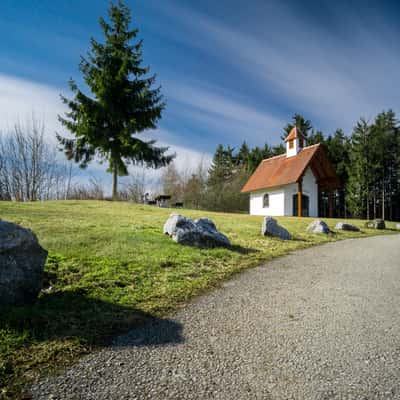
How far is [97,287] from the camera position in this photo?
126 inches

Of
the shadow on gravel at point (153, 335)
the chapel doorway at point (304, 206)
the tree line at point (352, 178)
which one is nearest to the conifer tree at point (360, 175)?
the tree line at point (352, 178)

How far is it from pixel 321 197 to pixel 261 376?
35.1m

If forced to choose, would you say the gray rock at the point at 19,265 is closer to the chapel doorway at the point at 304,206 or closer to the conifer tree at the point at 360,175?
the chapel doorway at the point at 304,206

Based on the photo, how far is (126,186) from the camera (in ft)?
94.1

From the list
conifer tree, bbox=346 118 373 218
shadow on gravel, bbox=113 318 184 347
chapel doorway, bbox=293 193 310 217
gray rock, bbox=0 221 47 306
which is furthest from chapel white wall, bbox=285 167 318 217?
gray rock, bbox=0 221 47 306

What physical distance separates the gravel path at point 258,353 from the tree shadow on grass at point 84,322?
34 mm

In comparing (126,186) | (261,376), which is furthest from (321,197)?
(261,376)

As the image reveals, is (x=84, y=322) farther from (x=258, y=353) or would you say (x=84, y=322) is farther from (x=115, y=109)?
(x=115, y=109)

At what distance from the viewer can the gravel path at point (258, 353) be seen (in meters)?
1.56

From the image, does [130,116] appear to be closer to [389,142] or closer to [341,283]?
[341,283]

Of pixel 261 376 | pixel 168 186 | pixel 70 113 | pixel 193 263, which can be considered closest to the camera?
pixel 261 376

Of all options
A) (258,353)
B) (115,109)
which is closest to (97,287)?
(258,353)

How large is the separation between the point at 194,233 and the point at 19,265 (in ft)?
11.9

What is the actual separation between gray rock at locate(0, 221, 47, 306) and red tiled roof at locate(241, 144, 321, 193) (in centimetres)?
1940
